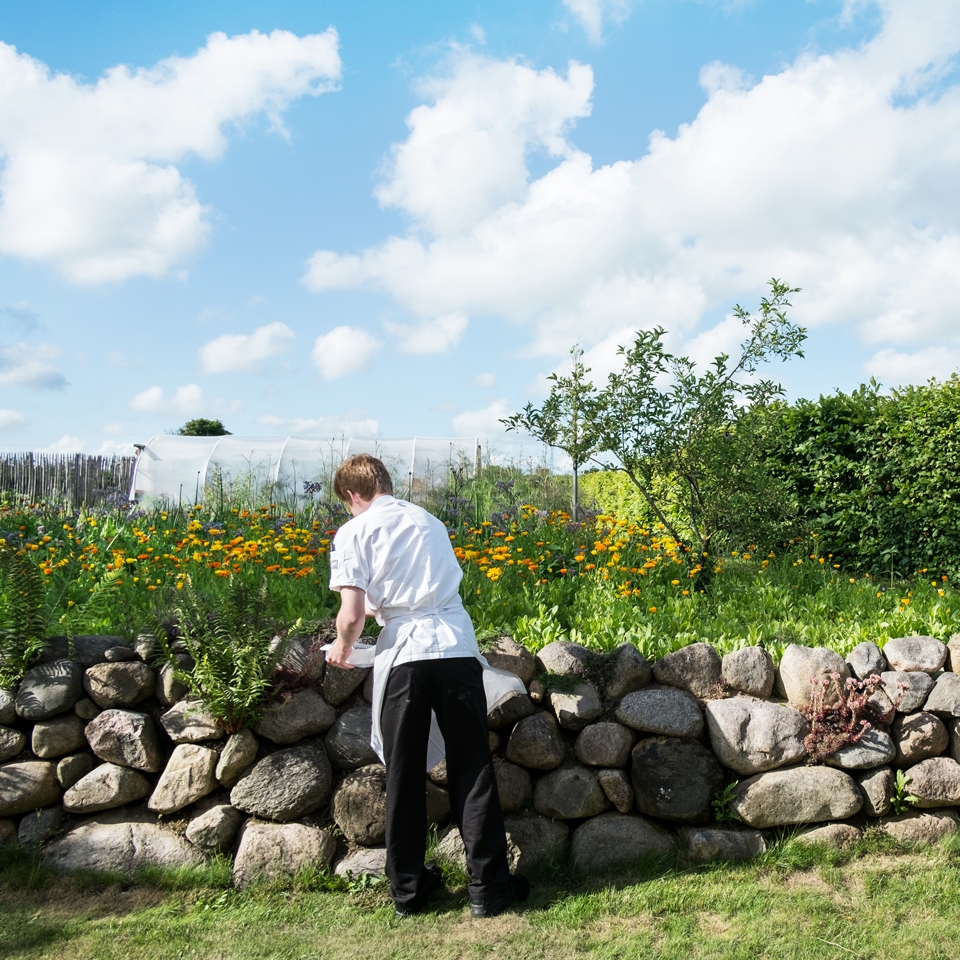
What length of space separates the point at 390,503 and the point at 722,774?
2.03 meters

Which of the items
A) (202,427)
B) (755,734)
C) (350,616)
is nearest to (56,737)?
(350,616)

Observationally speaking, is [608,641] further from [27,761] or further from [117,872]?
[27,761]

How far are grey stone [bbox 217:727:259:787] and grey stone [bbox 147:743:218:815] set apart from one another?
6 centimetres

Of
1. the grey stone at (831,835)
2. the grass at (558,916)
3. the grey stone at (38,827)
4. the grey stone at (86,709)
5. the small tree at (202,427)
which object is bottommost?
the grass at (558,916)

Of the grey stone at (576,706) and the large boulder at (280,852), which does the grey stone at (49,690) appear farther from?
the grey stone at (576,706)

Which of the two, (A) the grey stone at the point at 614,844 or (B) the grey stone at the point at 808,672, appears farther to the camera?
(B) the grey stone at the point at 808,672

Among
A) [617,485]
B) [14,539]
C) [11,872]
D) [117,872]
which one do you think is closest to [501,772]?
[117,872]

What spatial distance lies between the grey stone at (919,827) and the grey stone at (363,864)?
7.78 feet

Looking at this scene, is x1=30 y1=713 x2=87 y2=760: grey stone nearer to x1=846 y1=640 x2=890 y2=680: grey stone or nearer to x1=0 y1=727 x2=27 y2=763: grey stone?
x1=0 y1=727 x2=27 y2=763: grey stone

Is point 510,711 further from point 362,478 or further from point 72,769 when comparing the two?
point 72,769

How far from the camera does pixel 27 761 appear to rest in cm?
414

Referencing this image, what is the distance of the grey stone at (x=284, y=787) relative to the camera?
385cm

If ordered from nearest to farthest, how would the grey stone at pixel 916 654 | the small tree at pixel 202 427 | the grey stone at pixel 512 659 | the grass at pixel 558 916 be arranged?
the grass at pixel 558 916
the grey stone at pixel 512 659
the grey stone at pixel 916 654
the small tree at pixel 202 427

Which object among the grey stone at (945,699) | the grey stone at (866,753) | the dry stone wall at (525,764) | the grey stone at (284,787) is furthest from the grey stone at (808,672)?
the grey stone at (284,787)
